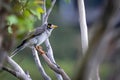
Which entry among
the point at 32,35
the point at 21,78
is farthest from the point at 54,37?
the point at 21,78

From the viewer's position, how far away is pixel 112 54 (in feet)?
4.60

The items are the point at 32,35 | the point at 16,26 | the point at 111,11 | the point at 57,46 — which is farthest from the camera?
the point at 57,46

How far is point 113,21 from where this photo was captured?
4.37ft

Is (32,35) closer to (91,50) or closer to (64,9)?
(91,50)

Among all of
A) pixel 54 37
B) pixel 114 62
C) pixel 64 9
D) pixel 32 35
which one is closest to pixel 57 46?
pixel 54 37

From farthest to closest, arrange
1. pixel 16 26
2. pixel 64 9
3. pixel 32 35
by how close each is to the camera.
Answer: pixel 64 9 < pixel 32 35 < pixel 16 26

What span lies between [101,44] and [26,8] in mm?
1187

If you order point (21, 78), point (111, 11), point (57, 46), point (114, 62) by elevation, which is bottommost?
point (57, 46)

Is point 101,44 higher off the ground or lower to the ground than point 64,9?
higher

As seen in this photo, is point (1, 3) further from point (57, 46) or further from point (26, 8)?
point (57, 46)

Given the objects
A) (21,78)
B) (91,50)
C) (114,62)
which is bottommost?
(21,78)

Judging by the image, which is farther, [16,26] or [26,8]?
[26,8]

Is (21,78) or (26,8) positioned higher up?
(26,8)

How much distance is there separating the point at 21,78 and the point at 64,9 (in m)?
18.5
